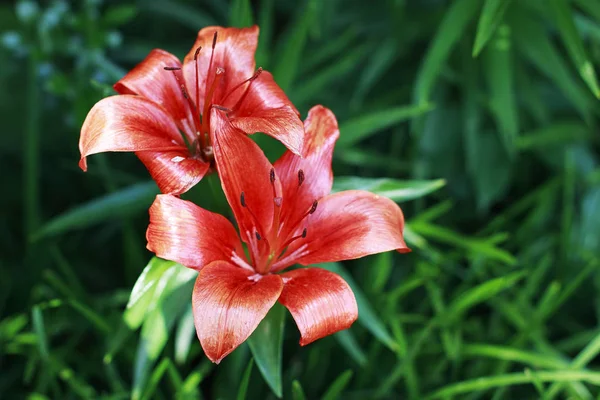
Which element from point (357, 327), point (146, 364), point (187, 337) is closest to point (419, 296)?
point (357, 327)

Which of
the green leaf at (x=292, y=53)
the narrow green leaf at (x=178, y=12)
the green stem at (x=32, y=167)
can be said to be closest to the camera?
the green leaf at (x=292, y=53)

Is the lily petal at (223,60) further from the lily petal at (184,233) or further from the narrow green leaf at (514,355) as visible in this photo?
the narrow green leaf at (514,355)

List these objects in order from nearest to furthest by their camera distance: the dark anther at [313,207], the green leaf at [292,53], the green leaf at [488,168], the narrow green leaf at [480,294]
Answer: the dark anther at [313,207] → the narrow green leaf at [480,294] → the green leaf at [292,53] → the green leaf at [488,168]

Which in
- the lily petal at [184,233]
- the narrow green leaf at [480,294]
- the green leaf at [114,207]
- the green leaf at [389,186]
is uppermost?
the lily petal at [184,233]

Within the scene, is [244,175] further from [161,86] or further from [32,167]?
[32,167]

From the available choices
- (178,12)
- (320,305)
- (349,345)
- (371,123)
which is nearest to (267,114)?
(320,305)

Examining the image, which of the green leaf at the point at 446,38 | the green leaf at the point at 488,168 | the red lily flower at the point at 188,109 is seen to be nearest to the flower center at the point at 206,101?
the red lily flower at the point at 188,109

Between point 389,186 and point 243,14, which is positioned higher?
point 243,14

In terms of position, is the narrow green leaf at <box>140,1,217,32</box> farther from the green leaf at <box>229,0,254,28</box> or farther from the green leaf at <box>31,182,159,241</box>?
the green leaf at <box>31,182,159,241</box>
